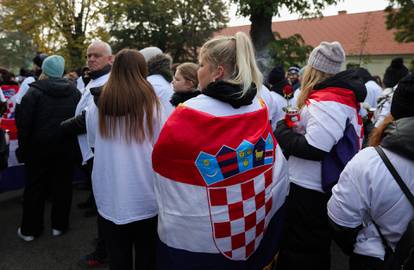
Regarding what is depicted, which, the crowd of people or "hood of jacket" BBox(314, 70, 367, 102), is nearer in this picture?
the crowd of people

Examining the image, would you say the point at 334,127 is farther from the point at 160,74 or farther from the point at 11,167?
the point at 11,167

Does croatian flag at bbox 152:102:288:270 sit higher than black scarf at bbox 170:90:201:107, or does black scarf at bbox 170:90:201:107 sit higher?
black scarf at bbox 170:90:201:107

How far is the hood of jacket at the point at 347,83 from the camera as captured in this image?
2396mm

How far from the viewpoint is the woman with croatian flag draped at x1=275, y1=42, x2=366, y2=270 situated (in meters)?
2.31

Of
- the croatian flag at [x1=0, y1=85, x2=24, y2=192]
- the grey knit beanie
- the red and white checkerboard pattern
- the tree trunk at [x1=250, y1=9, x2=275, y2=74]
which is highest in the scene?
the tree trunk at [x1=250, y1=9, x2=275, y2=74]

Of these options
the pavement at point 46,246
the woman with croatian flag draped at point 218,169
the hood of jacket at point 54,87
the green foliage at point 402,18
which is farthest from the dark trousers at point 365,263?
the green foliage at point 402,18

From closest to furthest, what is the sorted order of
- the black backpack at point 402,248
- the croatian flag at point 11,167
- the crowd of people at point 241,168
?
the black backpack at point 402,248 → the crowd of people at point 241,168 → the croatian flag at point 11,167

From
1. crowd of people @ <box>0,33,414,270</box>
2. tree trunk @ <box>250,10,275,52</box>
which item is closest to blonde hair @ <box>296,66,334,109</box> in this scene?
crowd of people @ <box>0,33,414,270</box>

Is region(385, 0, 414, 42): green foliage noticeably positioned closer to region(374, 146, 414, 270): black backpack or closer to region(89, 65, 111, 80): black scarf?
region(89, 65, 111, 80): black scarf

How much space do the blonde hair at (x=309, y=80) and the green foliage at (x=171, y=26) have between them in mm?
23313

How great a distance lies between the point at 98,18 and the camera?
14633 millimetres

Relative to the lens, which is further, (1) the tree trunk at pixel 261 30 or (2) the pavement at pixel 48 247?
(1) the tree trunk at pixel 261 30

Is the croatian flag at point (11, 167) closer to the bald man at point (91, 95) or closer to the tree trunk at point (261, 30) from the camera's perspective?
the bald man at point (91, 95)

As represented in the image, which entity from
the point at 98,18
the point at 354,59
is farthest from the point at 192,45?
the point at 354,59
